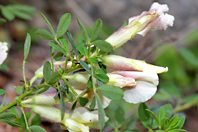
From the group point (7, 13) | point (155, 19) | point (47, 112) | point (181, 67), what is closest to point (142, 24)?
point (155, 19)

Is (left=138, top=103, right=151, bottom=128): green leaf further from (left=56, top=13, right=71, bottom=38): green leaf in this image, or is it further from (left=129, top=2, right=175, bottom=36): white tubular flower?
(left=56, top=13, right=71, bottom=38): green leaf

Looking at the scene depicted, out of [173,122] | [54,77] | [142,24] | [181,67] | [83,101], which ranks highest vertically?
[181,67]

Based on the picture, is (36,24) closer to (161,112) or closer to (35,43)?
(35,43)

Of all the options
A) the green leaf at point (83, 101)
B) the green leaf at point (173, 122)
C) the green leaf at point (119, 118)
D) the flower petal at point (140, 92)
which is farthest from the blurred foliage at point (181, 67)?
the green leaf at point (83, 101)

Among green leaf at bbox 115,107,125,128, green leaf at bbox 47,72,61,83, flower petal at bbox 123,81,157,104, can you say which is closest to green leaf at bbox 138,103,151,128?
green leaf at bbox 115,107,125,128

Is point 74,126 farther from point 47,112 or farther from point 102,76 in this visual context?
point 102,76

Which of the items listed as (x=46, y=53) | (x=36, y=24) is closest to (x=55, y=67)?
(x=46, y=53)
